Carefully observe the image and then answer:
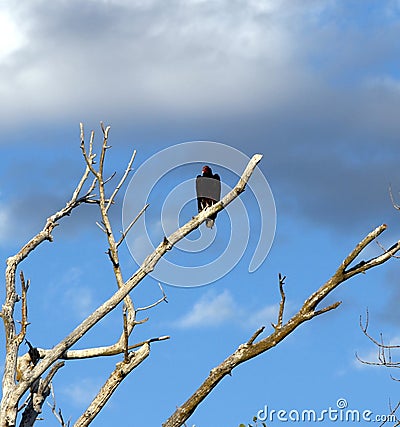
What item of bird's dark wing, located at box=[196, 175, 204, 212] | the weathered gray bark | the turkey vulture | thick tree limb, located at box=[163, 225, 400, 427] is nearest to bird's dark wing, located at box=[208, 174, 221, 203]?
the turkey vulture

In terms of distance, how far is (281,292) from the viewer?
344 inches

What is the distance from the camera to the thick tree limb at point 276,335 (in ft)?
29.5

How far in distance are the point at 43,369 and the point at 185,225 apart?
2490 millimetres

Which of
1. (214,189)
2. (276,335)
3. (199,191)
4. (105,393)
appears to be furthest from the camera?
(214,189)

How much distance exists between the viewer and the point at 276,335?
8.99 metres

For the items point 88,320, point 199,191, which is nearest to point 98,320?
point 88,320

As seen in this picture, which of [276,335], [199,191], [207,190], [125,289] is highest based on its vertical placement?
[207,190]

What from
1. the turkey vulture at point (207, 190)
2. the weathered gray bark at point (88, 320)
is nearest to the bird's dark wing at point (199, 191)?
the turkey vulture at point (207, 190)

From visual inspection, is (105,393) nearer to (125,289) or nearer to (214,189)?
(125,289)

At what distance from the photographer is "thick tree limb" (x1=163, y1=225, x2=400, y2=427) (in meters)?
9.00

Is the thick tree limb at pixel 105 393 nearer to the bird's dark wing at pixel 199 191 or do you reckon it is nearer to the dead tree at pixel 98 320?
the dead tree at pixel 98 320

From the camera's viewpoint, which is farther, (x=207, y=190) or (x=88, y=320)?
(x=207, y=190)

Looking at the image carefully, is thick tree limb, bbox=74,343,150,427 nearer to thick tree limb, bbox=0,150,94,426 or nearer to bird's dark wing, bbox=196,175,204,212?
thick tree limb, bbox=0,150,94,426

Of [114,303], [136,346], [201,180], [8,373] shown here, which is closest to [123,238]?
[114,303]
